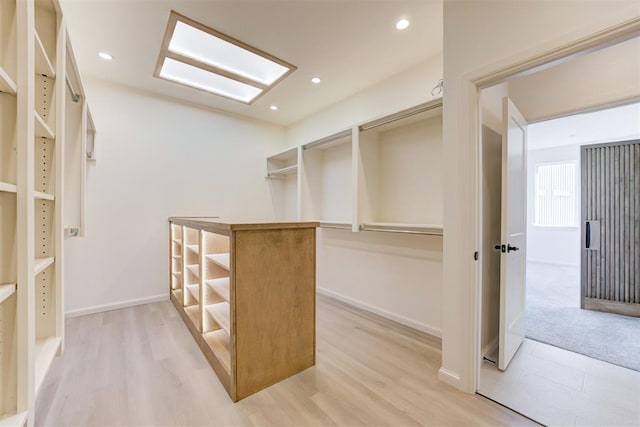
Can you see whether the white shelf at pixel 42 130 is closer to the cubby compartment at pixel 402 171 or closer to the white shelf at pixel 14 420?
the white shelf at pixel 14 420

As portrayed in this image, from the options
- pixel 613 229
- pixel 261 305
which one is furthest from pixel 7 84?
pixel 613 229

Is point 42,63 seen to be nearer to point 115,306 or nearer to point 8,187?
point 8,187

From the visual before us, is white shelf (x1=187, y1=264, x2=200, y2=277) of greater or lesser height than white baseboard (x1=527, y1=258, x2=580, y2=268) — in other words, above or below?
above

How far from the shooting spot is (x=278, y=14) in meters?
2.17

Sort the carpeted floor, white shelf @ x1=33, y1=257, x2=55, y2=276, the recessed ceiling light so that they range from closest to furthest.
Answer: white shelf @ x1=33, y1=257, x2=55, y2=276
the recessed ceiling light
the carpeted floor

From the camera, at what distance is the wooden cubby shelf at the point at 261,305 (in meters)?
1.71

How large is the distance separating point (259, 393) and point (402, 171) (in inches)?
98.5

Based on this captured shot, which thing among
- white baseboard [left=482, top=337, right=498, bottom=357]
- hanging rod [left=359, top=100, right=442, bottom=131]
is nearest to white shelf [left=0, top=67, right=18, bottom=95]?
hanging rod [left=359, top=100, right=442, bottom=131]

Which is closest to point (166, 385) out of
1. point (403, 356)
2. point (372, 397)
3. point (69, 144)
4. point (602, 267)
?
point (372, 397)

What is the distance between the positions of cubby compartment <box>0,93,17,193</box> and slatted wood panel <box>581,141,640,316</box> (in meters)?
5.39

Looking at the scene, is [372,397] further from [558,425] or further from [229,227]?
[229,227]

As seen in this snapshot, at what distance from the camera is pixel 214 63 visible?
286 centimetres

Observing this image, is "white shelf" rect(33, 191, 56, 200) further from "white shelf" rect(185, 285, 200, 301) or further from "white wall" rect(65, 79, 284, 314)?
"white wall" rect(65, 79, 284, 314)

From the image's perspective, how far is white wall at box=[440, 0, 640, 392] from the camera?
156cm
